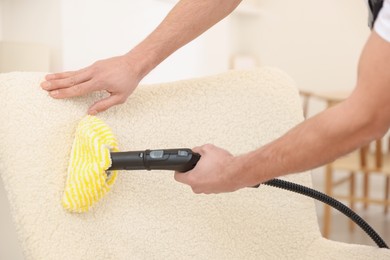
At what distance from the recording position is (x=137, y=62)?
107 cm

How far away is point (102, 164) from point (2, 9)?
0.77 metres

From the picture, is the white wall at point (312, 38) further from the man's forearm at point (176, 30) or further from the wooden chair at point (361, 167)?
the man's forearm at point (176, 30)

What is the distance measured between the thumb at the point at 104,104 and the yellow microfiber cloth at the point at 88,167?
4cm

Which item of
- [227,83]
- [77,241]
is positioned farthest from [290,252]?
[77,241]

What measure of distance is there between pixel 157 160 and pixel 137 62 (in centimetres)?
27

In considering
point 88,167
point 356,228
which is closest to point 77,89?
point 88,167

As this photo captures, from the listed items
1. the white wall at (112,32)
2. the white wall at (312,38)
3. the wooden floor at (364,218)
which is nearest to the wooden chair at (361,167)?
the wooden floor at (364,218)

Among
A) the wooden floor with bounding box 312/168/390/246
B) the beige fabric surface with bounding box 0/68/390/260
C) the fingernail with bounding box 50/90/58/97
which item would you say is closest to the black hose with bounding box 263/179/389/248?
the beige fabric surface with bounding box 0/68/390/260

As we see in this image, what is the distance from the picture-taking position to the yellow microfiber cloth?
89cm

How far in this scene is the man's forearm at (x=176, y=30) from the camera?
43.1 inches

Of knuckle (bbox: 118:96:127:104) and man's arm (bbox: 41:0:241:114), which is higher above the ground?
man's arm (bbox: 41:0:241:114)

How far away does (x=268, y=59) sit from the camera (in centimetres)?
402

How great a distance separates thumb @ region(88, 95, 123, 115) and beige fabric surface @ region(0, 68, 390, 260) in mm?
15

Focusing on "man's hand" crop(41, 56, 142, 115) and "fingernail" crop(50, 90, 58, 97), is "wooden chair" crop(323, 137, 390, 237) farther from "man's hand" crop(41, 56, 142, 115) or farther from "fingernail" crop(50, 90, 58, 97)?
"fingernail" crop(50, 90, 58, 97)
